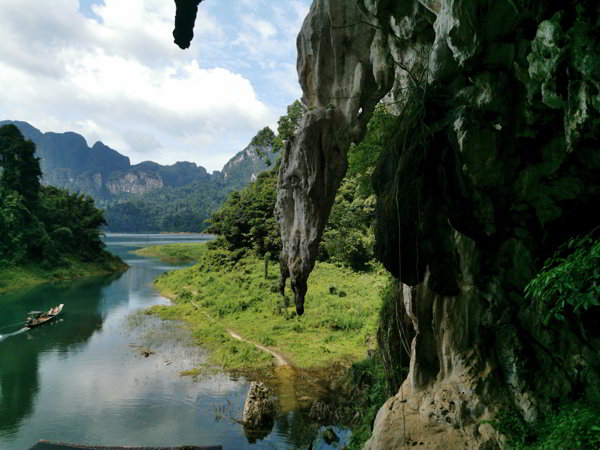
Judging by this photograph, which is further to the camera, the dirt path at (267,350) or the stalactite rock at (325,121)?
the dirt path at (267,350)

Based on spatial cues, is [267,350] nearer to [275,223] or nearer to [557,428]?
[557,428]

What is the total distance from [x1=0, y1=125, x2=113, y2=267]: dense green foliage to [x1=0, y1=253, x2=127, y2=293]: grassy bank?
777mm

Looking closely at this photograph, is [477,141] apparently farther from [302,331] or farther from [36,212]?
[36,212]

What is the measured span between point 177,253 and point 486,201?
252ft

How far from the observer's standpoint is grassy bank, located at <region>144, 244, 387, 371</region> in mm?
21656

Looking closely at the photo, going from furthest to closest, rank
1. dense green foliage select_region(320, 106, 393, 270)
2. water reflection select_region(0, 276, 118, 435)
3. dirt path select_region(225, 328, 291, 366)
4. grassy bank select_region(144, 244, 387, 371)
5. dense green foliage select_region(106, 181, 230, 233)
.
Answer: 1. dense green foliage select_region(106, 181, 230, 233)
2. dense green foliage select_region(320, 106, 393, 270)
3. grassy bank select_region(144, 244, 387, 371)
4. dirt path select_region(225, 328, 291, 366)
5. water reflection select_region(0, 276, 118, 435)

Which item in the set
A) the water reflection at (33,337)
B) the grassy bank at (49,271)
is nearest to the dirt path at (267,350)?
the water reflection at (33,337)

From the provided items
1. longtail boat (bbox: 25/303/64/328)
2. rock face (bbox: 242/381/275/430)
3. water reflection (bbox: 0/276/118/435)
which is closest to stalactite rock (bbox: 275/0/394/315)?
rock face (bbox: 242/381/275/430)

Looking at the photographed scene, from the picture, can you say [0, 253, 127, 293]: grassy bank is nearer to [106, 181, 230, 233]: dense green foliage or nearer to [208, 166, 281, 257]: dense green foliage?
[208, 166, 281, 257]: dense green foliage

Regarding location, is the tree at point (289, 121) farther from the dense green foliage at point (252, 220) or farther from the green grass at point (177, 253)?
the green grass at point (177, 253)

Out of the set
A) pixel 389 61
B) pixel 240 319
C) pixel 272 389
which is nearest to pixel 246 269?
pixel 240 319

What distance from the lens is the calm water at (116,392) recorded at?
14.2 m

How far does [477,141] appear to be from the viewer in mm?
6703

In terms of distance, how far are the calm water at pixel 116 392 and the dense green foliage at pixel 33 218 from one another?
18253 millimetres
